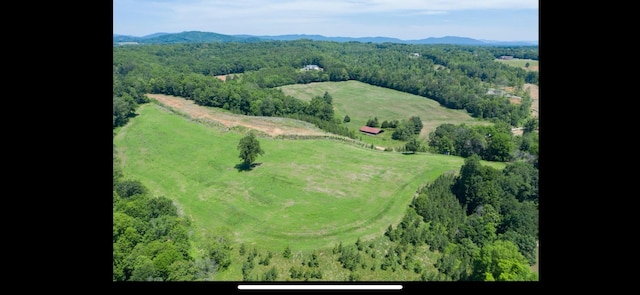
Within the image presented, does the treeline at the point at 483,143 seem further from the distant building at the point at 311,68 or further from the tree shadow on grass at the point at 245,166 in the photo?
the distant building at the point at 311,68

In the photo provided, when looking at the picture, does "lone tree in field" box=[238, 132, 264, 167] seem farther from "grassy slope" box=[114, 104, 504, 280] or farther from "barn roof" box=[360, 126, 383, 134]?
"barn roof" box=[360, 126, 383, 134]

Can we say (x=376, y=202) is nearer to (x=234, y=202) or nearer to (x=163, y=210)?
(x=234, y=202)

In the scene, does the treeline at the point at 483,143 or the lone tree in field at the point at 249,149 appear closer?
the lone tree in field at the point at 249,149

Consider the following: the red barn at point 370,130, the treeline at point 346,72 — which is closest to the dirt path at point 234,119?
the treeline at point 346,72

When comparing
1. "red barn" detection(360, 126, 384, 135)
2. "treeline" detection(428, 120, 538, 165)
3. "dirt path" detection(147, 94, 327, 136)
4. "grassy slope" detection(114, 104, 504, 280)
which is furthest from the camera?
"red barn" detection(360, 126, 384, 135)

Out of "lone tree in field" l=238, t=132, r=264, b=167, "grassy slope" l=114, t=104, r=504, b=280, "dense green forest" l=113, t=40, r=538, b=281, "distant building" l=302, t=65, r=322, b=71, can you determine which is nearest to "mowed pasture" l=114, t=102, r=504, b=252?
"grassy slope" l=114, t=104, r=504, b=280
